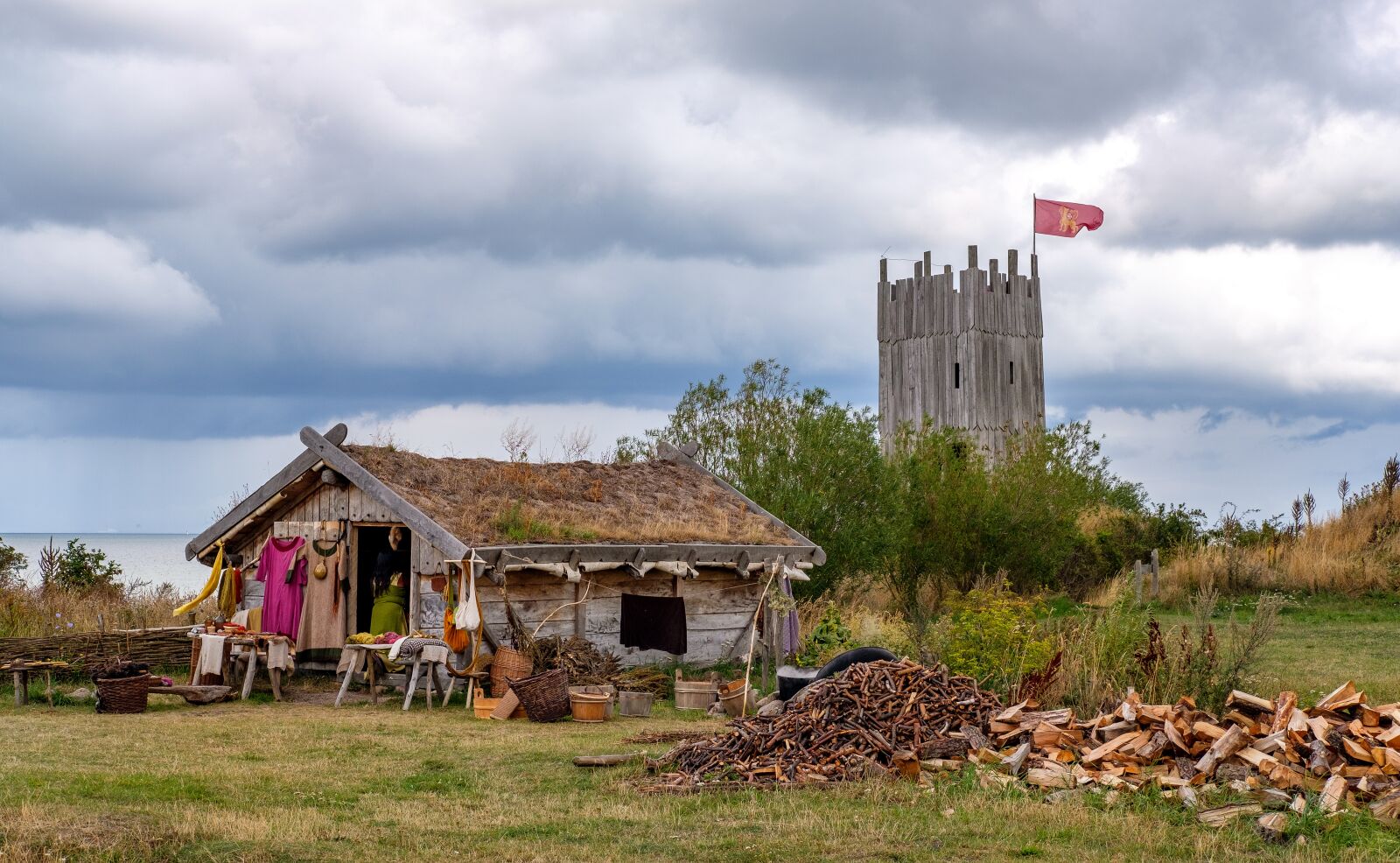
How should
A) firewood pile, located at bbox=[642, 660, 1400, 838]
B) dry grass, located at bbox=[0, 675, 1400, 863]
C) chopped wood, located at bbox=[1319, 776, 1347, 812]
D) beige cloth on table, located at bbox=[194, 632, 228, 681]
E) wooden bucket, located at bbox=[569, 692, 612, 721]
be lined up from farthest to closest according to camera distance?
beige cloth on table, located at bbox=[194, 632, 228, 681] → wooden bucket, located at bbox=[569, 692, 612, 721] → firewood pile, located at bbox=[642, 660, 1400, 838] → chopped wood, located at bbox=[1319, 776, 1347, 812] → dry grass, located at bbox=[0, 675, 1400, 863]

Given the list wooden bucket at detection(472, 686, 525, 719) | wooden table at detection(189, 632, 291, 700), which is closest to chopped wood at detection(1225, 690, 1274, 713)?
wooden bucket at detection(472, 686, 525, 719)

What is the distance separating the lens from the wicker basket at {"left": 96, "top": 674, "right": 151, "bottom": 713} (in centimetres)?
1482

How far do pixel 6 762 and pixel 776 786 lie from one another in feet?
20.5

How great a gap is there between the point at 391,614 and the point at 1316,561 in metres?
19.5

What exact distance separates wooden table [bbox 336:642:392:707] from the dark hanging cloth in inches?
130

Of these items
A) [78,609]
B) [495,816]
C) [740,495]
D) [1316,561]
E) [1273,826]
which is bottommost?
[495,816]

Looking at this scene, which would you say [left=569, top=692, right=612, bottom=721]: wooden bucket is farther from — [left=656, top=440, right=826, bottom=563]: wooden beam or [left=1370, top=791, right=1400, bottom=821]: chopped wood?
[left=1370, top=791, right=1400, bottom=821]: chopped wood

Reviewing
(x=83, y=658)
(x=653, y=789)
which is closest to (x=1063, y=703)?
(x=653, y=789)

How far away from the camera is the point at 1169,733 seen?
9656 millimetres

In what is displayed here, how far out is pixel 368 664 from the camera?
52.6ft

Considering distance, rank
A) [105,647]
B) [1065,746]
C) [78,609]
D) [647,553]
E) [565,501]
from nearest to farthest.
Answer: [1065,746] → [105,647] → [647,553] → [565,501] → [78,609]

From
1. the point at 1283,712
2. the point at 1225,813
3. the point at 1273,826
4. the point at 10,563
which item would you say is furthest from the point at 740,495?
the point at 10,563

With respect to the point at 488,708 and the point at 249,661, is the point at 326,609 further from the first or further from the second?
the point at 488,708

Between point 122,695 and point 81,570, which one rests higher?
point 81,570
